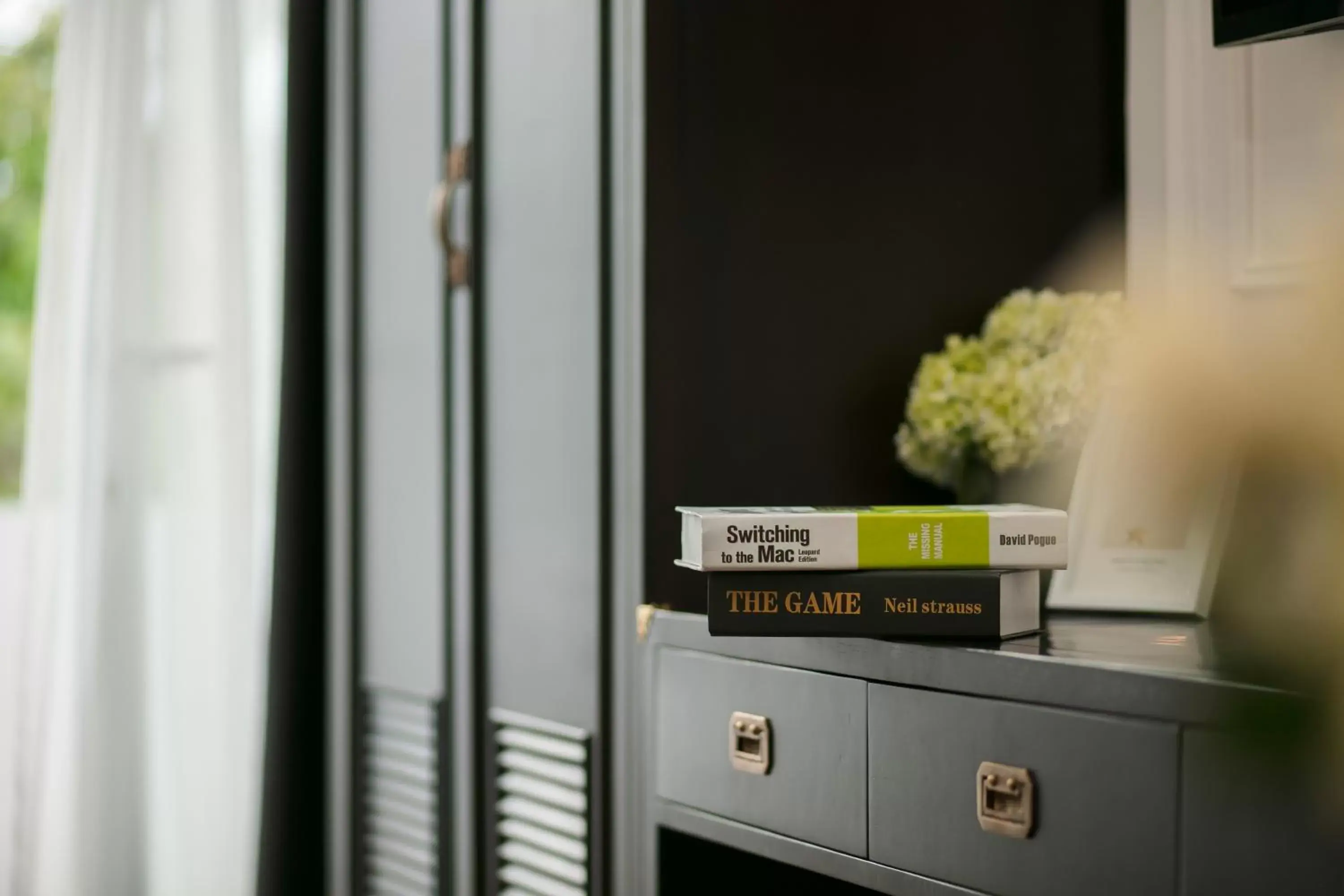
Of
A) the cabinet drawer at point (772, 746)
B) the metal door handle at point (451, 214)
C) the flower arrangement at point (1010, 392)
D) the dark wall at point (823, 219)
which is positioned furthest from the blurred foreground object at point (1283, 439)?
the metal door handle at point (451, 214)

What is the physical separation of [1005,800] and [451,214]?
1.07m

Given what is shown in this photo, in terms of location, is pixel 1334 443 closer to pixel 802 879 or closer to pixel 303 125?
pixel 802 879

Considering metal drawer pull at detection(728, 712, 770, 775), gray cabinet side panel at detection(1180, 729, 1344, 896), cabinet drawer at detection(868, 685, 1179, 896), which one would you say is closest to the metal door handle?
metal drawer pull at detection(728, 712, 770, 775)

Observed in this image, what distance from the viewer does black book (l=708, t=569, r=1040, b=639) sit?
96 cm

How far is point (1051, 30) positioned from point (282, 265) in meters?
1.17

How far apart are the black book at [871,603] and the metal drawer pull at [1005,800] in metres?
0.10

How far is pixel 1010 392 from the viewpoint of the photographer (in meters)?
1.26

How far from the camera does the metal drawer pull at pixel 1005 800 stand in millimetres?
894

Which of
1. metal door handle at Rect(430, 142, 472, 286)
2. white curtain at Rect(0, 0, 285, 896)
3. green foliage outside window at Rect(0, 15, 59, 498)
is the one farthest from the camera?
green foliage outside window at Rect(0, 15, 59, 498)

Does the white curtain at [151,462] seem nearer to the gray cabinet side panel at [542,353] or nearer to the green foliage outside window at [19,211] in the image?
the green foliage outside window at [19,211]

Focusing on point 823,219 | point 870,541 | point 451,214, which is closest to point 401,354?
point 451,214

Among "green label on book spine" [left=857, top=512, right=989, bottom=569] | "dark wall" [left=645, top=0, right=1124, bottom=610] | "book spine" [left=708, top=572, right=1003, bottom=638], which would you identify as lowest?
"book spine" [left=708, top=572, right=1003, bottom=638]

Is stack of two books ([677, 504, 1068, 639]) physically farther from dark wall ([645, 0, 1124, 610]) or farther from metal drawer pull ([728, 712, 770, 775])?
dark wall ([645, 0, 1124, 610])

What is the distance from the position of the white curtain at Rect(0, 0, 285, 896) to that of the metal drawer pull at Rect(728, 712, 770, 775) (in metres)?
1.09
